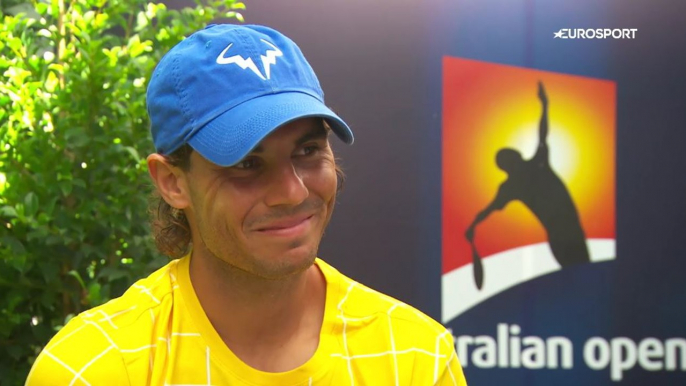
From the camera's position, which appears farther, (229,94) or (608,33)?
(608,33)

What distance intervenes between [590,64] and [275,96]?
2.41m

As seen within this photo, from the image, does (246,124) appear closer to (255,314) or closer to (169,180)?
(169,180)

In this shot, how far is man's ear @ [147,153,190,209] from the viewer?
1669 millimetres

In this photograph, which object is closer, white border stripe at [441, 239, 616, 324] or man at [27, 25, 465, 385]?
man at [27, 25, 465, 385]

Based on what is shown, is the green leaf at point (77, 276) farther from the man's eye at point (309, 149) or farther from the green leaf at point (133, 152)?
the man's eye at point (309, 149)

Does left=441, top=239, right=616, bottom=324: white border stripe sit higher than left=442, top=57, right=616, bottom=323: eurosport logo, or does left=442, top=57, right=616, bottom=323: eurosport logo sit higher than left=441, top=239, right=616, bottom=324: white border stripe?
left=442, top=57, right=616, bottom=323: eurosport logo

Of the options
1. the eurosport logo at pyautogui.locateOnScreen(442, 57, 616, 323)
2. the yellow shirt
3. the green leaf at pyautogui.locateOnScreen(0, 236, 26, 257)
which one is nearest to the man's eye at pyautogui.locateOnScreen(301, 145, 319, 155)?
the yellow shirt

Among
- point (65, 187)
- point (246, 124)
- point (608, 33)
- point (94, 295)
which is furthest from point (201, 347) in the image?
point (608, 33)

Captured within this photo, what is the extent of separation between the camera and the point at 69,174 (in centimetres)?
258

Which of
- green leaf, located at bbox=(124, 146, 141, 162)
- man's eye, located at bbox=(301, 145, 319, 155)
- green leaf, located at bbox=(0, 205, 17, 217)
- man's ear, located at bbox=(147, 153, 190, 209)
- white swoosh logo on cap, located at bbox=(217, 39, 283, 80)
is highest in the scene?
white swoosh logo on cap, located at bbox=(217, 39, 283, 80)

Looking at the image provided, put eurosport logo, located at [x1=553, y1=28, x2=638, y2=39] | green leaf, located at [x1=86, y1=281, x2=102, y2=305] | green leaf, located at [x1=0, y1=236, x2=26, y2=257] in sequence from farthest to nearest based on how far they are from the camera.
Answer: eurosport logo, located at [x1=553, y1=28, x2=638, y2=39], green leaf, located at [x1=0, y1=236, x2=26, y2=257], green leaf, located at [x1=86, y1=281, x2=102, y2=305]

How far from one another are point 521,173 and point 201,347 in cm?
235

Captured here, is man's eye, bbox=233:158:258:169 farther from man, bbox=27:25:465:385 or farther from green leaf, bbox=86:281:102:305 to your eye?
green leaf, bbox=86:281:102:305

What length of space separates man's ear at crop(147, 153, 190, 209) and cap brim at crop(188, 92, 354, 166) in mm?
119
